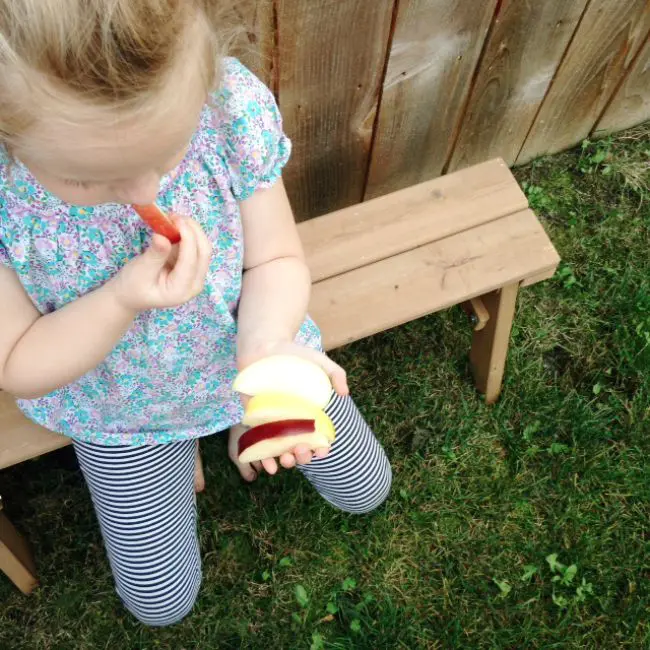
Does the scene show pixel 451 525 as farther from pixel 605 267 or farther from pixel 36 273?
pixel 36 273

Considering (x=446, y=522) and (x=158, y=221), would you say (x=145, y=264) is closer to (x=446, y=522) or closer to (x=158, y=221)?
(x=158, y=221)

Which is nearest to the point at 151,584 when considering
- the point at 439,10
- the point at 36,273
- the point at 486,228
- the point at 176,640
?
the point at 176,640

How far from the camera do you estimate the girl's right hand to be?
1128mm

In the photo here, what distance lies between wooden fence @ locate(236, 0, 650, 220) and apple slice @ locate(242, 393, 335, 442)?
31.2 inches

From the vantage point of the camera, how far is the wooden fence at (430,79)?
1642mm

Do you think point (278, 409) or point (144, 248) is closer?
point (278, 409)

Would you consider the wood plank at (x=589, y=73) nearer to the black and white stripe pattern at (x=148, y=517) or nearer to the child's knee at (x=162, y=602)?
the black and white stripe pattern at (x=148, y=517)

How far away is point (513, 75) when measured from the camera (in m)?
2.07

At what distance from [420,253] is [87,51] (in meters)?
1.15

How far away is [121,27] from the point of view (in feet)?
2.61

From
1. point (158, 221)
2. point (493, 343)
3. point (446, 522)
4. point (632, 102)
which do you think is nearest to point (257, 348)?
point (158, 221)

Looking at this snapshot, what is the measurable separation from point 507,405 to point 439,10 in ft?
3.71

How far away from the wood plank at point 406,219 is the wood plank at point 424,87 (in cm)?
23

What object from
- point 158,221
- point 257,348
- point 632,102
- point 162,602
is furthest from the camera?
point 632,102
